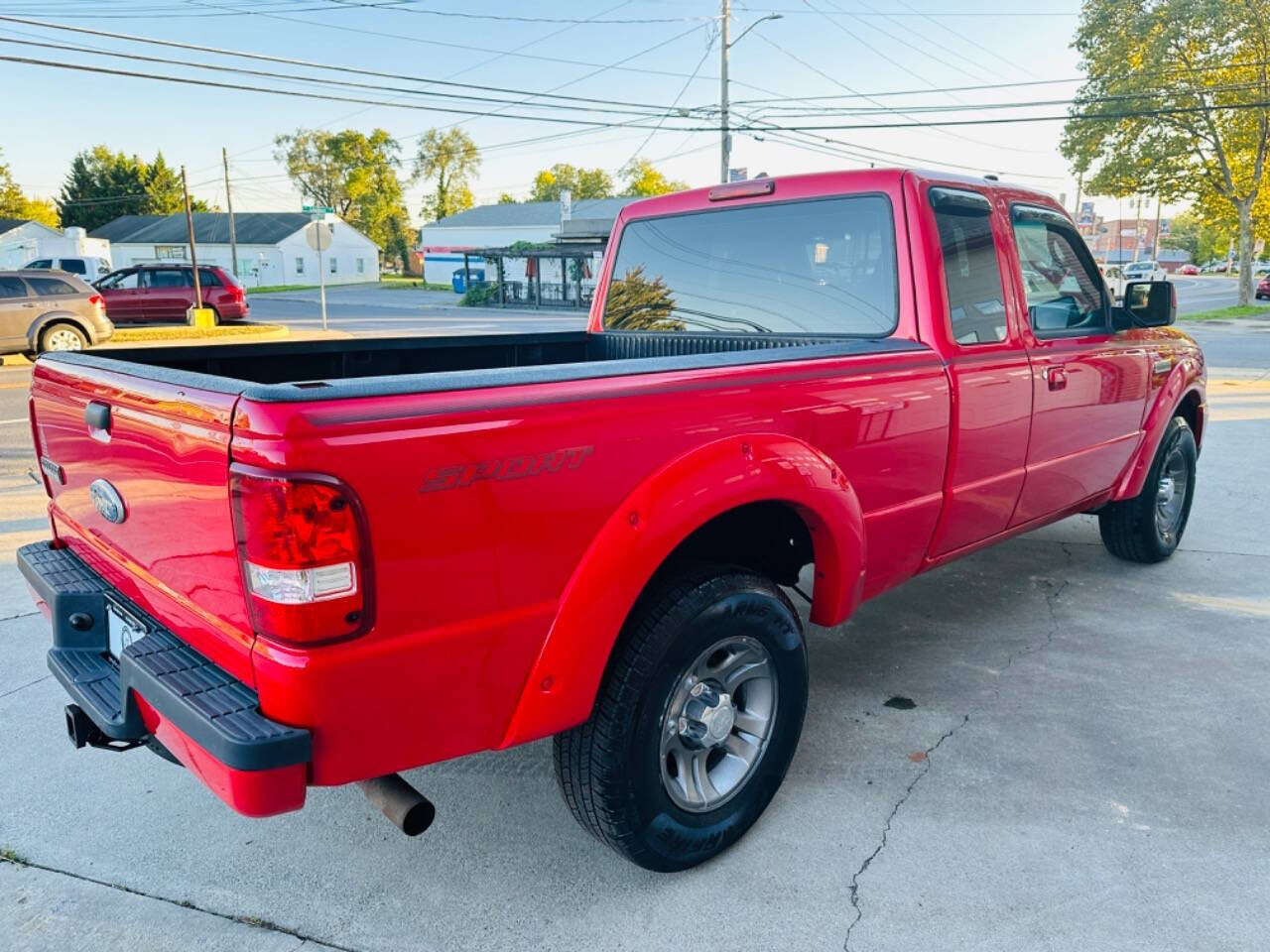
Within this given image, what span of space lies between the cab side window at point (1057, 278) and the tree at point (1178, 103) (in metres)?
29.0

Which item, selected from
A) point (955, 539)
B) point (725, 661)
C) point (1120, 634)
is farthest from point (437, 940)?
point (1120, 634)

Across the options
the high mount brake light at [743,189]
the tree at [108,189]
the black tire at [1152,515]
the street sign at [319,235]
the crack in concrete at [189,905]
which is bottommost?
the crack in concrete at [189,905]

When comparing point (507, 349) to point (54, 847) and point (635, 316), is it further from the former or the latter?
point (54, 847)

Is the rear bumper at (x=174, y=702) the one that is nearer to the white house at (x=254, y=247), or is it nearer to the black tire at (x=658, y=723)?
the black tire at (x=658, y=723)

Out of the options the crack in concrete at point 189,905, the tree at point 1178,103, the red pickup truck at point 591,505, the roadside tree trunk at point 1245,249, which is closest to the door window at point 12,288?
the red pickup truck at point 591,505

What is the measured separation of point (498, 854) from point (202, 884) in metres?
0.81

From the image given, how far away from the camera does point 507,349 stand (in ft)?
13.6

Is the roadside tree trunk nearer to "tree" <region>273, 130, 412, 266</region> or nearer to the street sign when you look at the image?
the street sign

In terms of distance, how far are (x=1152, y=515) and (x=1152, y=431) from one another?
0.57 m

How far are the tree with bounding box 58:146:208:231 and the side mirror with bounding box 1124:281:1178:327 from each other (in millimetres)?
86862

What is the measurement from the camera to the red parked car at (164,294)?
25.3 metres

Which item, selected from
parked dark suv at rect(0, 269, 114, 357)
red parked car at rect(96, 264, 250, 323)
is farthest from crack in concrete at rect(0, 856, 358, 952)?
red parked car at rect(96, 264, 250, 323)

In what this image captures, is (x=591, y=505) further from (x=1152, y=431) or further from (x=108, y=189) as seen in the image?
(x=108, y=189)

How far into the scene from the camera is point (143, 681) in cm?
198
